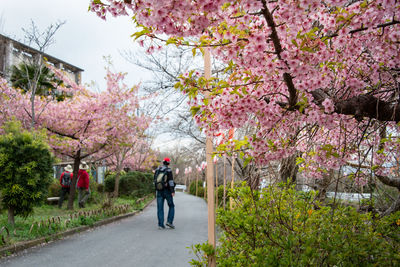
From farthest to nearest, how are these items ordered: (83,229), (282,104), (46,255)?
(83,229), (46,255), (282,104)

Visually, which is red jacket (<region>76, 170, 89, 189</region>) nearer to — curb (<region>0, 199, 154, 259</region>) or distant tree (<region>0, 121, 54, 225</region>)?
curb (<region>0, 199, 154, 259</region>)

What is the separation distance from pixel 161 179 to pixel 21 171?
11.5 ft

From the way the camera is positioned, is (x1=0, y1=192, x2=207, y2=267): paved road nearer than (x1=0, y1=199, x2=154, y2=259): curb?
Yes

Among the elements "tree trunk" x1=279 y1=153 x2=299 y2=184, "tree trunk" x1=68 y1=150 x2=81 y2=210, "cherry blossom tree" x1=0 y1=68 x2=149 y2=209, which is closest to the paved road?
"tree trunk" x1=279 y1=153 x2=299 y2=184

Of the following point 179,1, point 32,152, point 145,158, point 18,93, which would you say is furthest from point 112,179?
point 179,1

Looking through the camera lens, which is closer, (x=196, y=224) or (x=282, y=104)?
(x=282, y=104)

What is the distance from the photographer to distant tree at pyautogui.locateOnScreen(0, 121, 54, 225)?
21.3 ft

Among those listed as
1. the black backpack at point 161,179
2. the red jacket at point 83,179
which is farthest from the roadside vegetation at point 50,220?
the black backpack at point 161,179

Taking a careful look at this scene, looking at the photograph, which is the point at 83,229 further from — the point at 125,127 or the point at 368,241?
the point at 368,241

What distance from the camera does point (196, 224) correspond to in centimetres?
945

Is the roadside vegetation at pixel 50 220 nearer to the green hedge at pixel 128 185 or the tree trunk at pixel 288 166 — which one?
the green hedge at pixel 128 185

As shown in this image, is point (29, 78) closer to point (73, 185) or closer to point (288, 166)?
point (73, 185)

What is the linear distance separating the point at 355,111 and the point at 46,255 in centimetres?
557

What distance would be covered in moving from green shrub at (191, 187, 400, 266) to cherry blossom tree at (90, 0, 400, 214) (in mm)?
531
